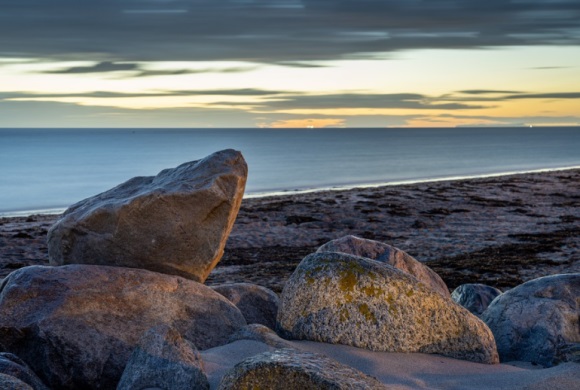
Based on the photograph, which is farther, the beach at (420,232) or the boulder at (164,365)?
the beach at (420,232)

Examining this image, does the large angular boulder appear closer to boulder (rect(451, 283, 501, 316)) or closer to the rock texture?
boulder (rect(451, 283, 501, 316))

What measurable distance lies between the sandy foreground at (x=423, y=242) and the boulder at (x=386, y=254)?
2537mm

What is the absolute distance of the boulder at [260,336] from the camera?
21.9 feet

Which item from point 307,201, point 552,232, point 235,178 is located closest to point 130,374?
point 235,178

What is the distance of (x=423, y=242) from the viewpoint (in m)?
20.8

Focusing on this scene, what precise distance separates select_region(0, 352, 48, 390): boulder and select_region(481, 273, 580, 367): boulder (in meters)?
4.66

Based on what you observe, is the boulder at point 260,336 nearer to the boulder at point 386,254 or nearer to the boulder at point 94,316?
the boulder at point 94,316

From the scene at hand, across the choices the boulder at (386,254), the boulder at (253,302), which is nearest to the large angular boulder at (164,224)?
the boulder at (253,302)

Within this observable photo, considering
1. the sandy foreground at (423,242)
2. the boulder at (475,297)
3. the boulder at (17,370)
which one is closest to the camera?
the boulder at (17,370)

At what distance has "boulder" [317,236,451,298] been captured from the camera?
9672mm

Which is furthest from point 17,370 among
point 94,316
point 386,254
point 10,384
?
point 386,254

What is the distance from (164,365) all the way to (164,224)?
9.70ft

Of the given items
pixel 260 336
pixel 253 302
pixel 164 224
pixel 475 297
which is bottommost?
pixel 475 297

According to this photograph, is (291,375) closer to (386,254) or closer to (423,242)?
(386,254)
